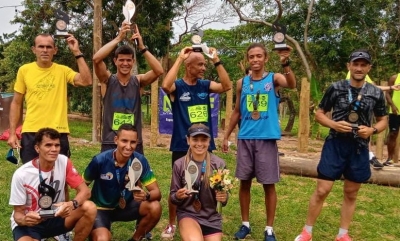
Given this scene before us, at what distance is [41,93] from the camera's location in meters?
3.90

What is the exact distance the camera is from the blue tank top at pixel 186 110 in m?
4.25

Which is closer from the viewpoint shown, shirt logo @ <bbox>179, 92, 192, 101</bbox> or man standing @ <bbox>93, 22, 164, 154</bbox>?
man standing @ <bbox>93, 22, 164, 154</bbox>

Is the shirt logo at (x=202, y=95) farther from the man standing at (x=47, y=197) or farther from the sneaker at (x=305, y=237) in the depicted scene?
the sneaker at (x=305, y=237)

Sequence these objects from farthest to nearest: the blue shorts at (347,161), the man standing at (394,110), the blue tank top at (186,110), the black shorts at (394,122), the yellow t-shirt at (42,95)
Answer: the black shorts at (394,122), the man standing at (394,110), the blue tank top at (186,110), the blue shorts at (347,161), the yellow t-shirt at (42,95)

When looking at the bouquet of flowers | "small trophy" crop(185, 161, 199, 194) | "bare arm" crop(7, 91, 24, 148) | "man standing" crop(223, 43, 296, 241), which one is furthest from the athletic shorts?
"bare arm" crop(7, 91, 24, 148)

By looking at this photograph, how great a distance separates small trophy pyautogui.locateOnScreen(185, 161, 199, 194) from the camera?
3574mm

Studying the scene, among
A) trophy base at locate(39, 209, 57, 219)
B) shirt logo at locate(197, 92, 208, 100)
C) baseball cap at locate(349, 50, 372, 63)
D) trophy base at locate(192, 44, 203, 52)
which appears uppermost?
trophy base at locate(192, 44, 203, 52)

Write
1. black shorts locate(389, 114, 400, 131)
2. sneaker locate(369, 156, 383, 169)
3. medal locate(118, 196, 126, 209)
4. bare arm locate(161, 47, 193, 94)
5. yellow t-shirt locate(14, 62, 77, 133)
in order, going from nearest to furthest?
medal locate(118, 196, 126, 209), yellow t-shirt locate(14, 62, 77, 133), bare arm locate(161, 47, 193, 94), sneaker locate(369, 156, 383, 169), black shorts locate(389, 114, 400, 131)

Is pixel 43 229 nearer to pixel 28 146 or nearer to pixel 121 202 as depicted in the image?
pixel 121 202

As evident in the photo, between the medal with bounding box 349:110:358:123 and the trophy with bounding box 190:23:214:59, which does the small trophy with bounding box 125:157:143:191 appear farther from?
the medal with bounding box 349:110:358:123

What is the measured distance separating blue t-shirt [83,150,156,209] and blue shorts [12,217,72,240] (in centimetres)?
42

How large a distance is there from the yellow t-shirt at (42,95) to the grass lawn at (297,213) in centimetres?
118

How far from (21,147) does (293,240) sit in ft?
9.40

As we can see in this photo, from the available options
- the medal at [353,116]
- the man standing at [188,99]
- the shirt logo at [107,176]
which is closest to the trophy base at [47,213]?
the shirt logo at [107,176]
